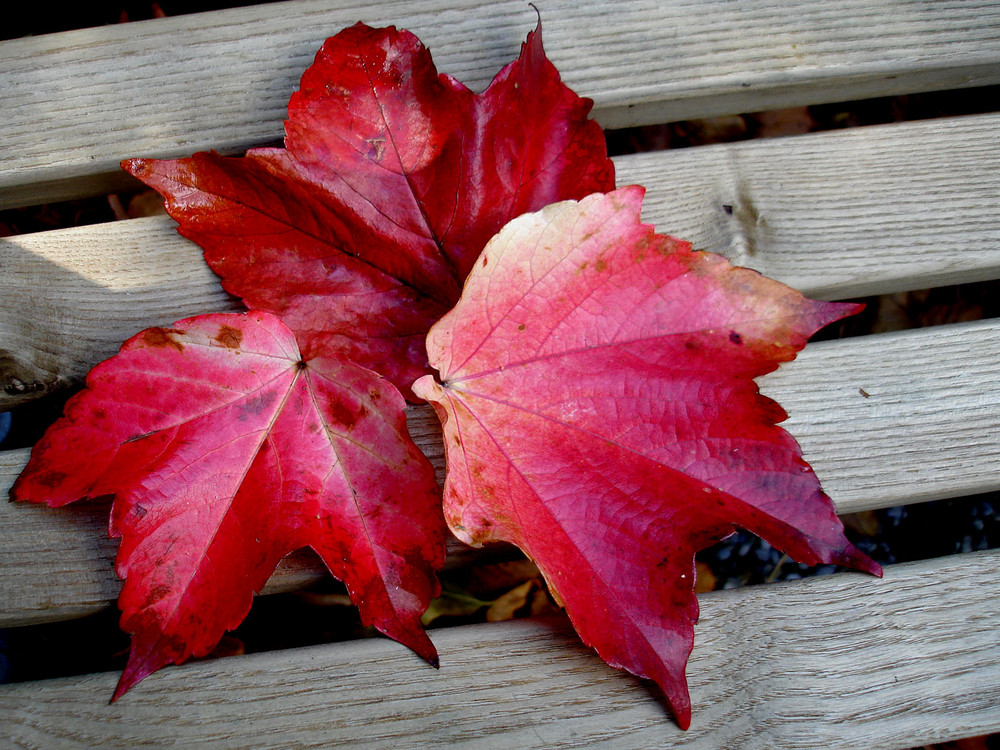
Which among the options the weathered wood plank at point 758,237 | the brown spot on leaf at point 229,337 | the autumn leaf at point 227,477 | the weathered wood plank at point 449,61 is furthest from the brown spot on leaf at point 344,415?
the weathered wood plank at point 449,61

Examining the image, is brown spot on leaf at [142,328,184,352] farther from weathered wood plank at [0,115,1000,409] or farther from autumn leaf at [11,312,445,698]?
weathered wood plank at [0,115,1000,409]

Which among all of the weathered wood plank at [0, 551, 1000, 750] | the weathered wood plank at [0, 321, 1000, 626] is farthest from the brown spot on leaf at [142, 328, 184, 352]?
the weathered wood plank at [0, 551, 1000, 750]

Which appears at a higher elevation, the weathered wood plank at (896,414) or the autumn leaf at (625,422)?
the autumn leaf at (625,422)

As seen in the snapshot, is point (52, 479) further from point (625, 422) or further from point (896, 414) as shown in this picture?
point (896, 414)

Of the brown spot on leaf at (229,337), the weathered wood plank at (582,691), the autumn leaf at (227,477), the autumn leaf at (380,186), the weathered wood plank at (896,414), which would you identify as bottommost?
the weathered wood plank at (582,691)

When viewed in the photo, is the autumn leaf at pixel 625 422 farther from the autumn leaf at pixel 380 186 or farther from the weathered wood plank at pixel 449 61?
the weathered wood plank at pixel 449 61

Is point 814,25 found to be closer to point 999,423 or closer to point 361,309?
point 999,423
